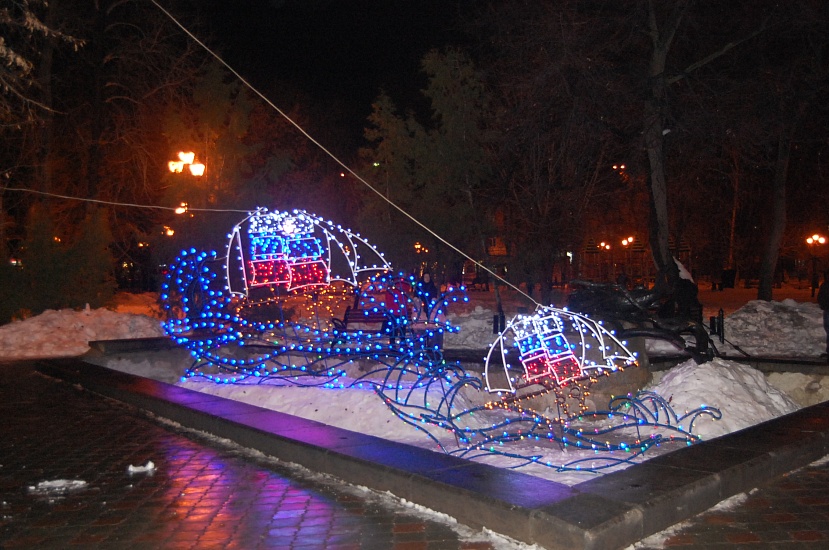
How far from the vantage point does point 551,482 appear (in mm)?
5695

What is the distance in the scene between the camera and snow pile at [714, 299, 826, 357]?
16500 mm

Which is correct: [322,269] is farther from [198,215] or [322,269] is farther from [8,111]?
[198,215]

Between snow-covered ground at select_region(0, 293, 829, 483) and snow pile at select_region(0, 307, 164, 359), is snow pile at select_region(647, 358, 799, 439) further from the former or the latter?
snow pile at select_region(0, 307, 164, 359)

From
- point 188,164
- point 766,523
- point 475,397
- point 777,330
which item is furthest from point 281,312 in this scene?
point 777,330

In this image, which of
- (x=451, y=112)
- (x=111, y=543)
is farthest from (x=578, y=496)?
(x=451, y=112)

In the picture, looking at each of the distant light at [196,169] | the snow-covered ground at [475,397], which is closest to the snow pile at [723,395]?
the snow-covered ground at [475,397]

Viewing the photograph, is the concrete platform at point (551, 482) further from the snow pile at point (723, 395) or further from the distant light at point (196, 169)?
the distant light at point (196, 169)

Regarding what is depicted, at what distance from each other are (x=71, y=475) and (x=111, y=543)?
6.35ft

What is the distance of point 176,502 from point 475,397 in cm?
529

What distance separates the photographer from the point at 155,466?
7.04 meters

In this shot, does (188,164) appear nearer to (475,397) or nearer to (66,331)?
(66,331)

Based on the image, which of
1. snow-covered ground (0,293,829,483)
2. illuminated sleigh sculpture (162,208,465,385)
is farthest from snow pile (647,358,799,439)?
illuminated sleigh sculpture (162,208,465,385)

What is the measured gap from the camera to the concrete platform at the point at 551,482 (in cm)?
495

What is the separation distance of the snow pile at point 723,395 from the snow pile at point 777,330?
6.35 meters
